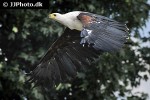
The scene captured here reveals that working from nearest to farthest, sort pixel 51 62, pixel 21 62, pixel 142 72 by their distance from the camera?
1. pixel 51 62
2. pixel 21 62
3. pixel 142 72

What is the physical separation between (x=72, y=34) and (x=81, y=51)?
0.49 metres

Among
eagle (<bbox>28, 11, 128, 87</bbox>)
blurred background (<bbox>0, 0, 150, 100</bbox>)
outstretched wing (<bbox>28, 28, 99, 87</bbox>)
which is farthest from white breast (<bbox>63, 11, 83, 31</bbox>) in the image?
blurred background (<bbox>0, 0, 150, 100</bbox>)

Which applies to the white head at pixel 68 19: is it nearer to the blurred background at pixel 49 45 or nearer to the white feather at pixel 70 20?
the white feather at pixel 70 20

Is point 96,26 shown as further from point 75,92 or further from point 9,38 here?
point 75,92

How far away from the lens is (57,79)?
640cm

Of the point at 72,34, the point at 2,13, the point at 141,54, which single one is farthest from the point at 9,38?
the point at 72,34

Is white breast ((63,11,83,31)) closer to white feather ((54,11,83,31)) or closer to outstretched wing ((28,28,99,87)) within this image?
white feather ((54,11,83,31))

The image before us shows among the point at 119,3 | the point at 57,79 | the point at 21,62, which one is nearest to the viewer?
the point at 57,79

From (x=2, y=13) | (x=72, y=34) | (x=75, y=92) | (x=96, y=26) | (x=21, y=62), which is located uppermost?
(x=96, y=26)

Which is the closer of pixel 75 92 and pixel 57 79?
pixel 57 79

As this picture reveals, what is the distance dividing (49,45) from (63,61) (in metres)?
3.78

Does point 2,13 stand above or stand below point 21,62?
above

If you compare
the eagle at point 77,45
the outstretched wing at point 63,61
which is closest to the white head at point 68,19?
the eagle at point 77,45

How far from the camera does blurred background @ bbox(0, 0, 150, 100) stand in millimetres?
10164
